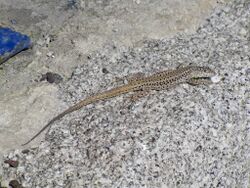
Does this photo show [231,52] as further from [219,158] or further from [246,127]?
[219,158]

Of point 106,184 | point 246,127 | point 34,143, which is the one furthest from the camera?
point 246,127

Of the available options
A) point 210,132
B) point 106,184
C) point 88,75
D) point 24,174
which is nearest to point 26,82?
point 88,75

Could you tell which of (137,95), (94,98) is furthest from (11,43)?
(137,95)

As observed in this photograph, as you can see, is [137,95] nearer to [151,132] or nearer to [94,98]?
[94,98]

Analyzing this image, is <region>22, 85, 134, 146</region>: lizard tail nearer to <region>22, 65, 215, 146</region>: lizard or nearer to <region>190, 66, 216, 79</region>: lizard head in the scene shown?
<region>22, 65, 215, 146</region>: lizard

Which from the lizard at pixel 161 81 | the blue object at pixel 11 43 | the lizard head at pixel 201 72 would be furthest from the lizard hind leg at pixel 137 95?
the blue object at pixel 11 43

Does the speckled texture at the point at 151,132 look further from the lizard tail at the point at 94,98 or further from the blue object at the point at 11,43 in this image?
the blue object at the point at 11,43

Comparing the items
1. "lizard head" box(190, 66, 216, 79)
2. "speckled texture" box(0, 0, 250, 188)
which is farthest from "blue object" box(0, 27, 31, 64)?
"lizard head" box(190, 66, 216, 79)
